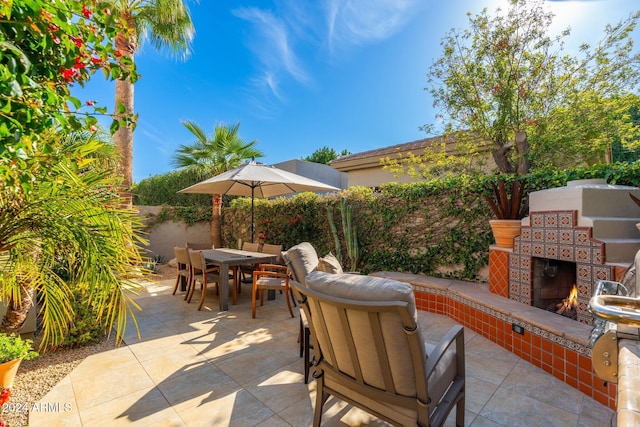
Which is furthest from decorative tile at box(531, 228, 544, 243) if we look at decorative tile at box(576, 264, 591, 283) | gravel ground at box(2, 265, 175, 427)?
gravel ground at box(2, 265, 175, 427)

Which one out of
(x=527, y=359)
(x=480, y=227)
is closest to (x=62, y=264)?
(x=527, y=359)

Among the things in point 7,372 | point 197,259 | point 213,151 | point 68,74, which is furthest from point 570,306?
point 213,151

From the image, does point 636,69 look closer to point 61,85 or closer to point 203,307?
point 61,85

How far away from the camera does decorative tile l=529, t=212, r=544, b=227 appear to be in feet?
11.0

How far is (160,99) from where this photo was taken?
11.5 metres

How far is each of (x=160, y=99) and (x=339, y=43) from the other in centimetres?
798

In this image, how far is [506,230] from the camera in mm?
3785

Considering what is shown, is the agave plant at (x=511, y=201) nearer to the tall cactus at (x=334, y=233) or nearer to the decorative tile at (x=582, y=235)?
the decorative tile at (x=582, y=235)

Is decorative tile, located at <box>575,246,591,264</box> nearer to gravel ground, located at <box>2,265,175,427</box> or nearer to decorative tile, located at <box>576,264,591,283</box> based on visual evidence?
decorative tile, located at <box>576,264,591,283</box>

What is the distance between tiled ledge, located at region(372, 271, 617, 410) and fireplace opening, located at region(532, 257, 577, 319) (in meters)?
0.27

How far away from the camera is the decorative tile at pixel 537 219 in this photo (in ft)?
11.0

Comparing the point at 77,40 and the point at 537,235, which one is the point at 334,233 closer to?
the point at 537,235

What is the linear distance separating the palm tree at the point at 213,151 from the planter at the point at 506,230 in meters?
7.50

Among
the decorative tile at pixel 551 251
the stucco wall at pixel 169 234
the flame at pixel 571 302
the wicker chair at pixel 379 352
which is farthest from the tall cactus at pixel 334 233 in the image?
the stucco wall at pixel 169 234
